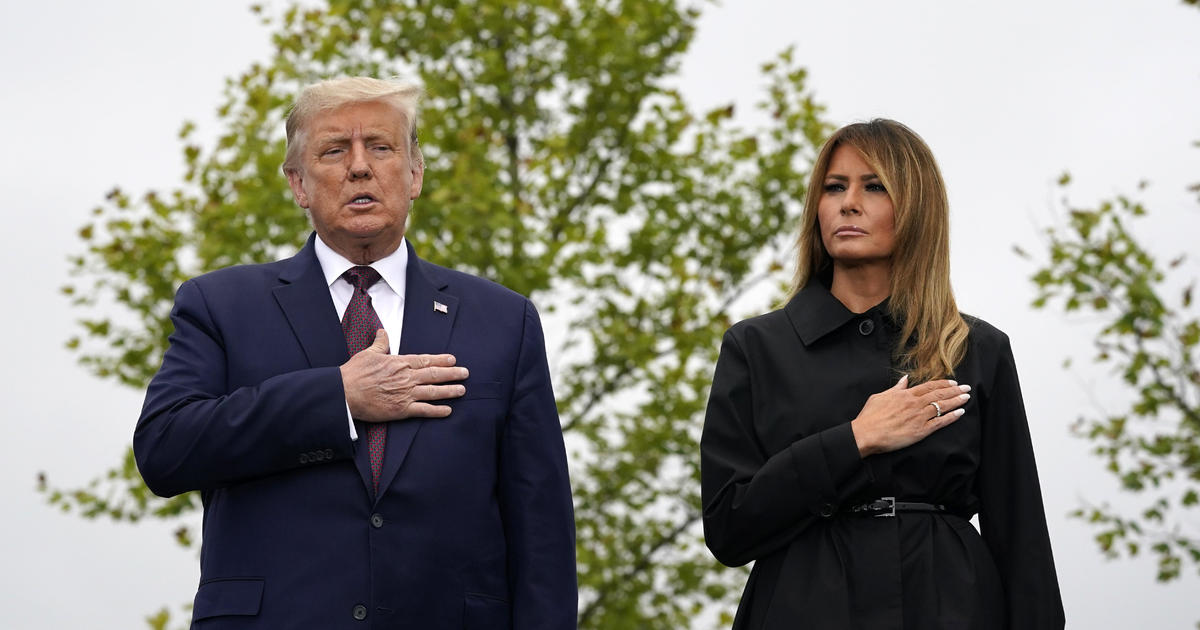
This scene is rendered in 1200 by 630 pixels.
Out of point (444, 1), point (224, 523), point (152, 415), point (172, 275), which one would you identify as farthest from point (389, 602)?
point (444, 1)

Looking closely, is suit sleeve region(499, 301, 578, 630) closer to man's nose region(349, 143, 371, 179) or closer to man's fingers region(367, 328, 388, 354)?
man's fingers region(367, 328, 388, 354)

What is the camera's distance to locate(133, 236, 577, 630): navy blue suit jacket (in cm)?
354

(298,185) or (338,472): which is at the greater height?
(298,185)

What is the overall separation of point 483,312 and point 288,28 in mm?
8682

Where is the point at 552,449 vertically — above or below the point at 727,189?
below

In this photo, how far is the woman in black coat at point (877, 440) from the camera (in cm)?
383

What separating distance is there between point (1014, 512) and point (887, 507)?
1.08 ft

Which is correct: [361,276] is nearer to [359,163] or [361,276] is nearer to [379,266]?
[379,266]

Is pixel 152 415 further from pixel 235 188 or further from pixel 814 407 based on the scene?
pixel 235 188

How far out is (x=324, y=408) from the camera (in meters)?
3.55

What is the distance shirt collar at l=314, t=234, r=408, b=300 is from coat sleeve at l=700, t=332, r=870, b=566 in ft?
2.98

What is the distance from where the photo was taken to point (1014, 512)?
388 cm

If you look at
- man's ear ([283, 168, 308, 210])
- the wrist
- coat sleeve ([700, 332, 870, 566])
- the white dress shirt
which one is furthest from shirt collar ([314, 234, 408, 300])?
the wrist

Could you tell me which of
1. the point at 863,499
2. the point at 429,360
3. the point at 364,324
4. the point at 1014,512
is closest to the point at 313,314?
the point at 364,324
